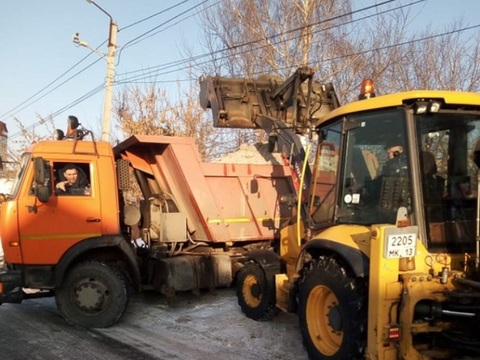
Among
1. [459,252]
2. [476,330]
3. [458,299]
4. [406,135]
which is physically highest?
[406,135]

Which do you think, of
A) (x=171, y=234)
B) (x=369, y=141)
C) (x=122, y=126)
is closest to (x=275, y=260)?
(x=171, y=234)

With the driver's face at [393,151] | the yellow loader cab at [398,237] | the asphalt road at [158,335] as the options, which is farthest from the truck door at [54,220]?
the driver's face at [393,151]

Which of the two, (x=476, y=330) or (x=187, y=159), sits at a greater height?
(x=187, y=159)

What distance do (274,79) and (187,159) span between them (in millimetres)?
2186

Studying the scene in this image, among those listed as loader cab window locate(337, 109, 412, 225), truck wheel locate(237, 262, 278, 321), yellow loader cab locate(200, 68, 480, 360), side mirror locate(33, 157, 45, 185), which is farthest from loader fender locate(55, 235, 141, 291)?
loader cab window locate(337, 109, 412, 225)

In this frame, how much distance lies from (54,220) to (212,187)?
2.40 m

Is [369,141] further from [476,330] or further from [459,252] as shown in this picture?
[476,330]

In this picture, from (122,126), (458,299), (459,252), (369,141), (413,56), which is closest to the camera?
(458,299)

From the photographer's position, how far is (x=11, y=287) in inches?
248

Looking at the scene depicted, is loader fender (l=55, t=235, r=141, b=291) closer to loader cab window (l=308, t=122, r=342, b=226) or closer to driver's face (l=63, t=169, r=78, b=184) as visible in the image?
driver's face (l=63, t=169, r=78, b=184)

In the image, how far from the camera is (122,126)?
19.2 m

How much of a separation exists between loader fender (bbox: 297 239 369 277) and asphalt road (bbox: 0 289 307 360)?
1.17 m

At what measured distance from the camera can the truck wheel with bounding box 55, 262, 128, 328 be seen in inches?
258

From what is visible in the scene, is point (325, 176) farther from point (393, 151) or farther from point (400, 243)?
point (400, 243)
